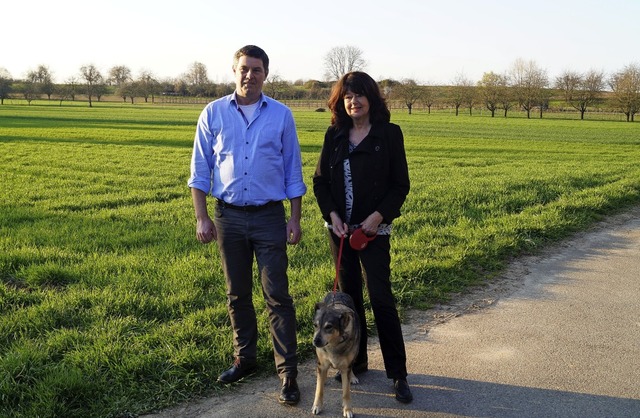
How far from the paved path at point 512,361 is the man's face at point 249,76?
2139 millimetres

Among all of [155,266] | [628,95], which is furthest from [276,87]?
[155,266]

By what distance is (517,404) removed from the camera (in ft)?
12.7

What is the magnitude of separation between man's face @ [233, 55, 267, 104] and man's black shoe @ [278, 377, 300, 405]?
2036mm

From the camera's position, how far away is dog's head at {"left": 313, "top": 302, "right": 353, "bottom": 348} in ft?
11.7

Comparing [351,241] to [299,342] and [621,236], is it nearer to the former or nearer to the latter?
[299,342]

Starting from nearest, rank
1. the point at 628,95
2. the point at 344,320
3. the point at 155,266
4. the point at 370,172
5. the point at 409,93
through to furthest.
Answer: the point at 344,320 < the point at 370,172 < the point at 155,266 < the point at 628,95 < the point at 409,93

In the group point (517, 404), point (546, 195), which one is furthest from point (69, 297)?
point (546, 195)

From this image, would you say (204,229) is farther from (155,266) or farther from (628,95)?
(628,95)

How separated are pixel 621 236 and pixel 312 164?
11.9 m

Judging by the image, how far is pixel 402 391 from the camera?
393cm

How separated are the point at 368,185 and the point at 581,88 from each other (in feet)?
327

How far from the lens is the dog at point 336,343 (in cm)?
359

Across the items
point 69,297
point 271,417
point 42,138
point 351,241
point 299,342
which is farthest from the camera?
point 42,138

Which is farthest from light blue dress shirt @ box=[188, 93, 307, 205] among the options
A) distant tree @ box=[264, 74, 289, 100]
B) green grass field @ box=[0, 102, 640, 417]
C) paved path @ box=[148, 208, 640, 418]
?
distant tree @ box=[264, 74, 289, 100]
